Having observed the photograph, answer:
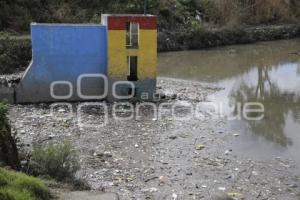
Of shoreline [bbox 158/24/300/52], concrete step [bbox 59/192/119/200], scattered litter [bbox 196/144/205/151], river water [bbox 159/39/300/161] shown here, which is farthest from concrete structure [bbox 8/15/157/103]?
shoreline [bbox 158/24/300/52]

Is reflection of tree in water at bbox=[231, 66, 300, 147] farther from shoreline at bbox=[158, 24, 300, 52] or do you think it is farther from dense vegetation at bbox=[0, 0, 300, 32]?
dense vegetation at bbox=[0, 0, 300, 32]

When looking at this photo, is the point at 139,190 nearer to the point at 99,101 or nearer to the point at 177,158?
the point at 177,158

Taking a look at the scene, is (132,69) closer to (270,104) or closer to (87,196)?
(270,104)

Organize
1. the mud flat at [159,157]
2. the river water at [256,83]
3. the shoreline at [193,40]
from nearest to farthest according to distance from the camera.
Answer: the mud flat at [159,157], the river water at [256,83], the shoreline at [193,40]

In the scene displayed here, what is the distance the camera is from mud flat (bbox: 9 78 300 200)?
6.24 meters

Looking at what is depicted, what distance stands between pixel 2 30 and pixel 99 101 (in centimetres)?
971

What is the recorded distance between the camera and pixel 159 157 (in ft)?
24.6

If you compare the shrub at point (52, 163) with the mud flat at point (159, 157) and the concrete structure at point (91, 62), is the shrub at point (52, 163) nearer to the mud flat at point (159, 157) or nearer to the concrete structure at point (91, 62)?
the mud flat at point (159, 157)

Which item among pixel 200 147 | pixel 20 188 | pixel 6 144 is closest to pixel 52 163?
pixel 6 144

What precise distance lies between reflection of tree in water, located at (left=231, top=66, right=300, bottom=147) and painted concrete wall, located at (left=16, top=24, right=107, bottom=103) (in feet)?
13.1

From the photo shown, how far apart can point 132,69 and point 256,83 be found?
5.44 meters

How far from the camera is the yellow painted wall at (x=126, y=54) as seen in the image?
10.7 meters

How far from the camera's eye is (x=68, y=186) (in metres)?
5.47

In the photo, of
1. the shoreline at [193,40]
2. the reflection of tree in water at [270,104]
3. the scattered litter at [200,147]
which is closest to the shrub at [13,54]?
the shoreline at [193,40]
